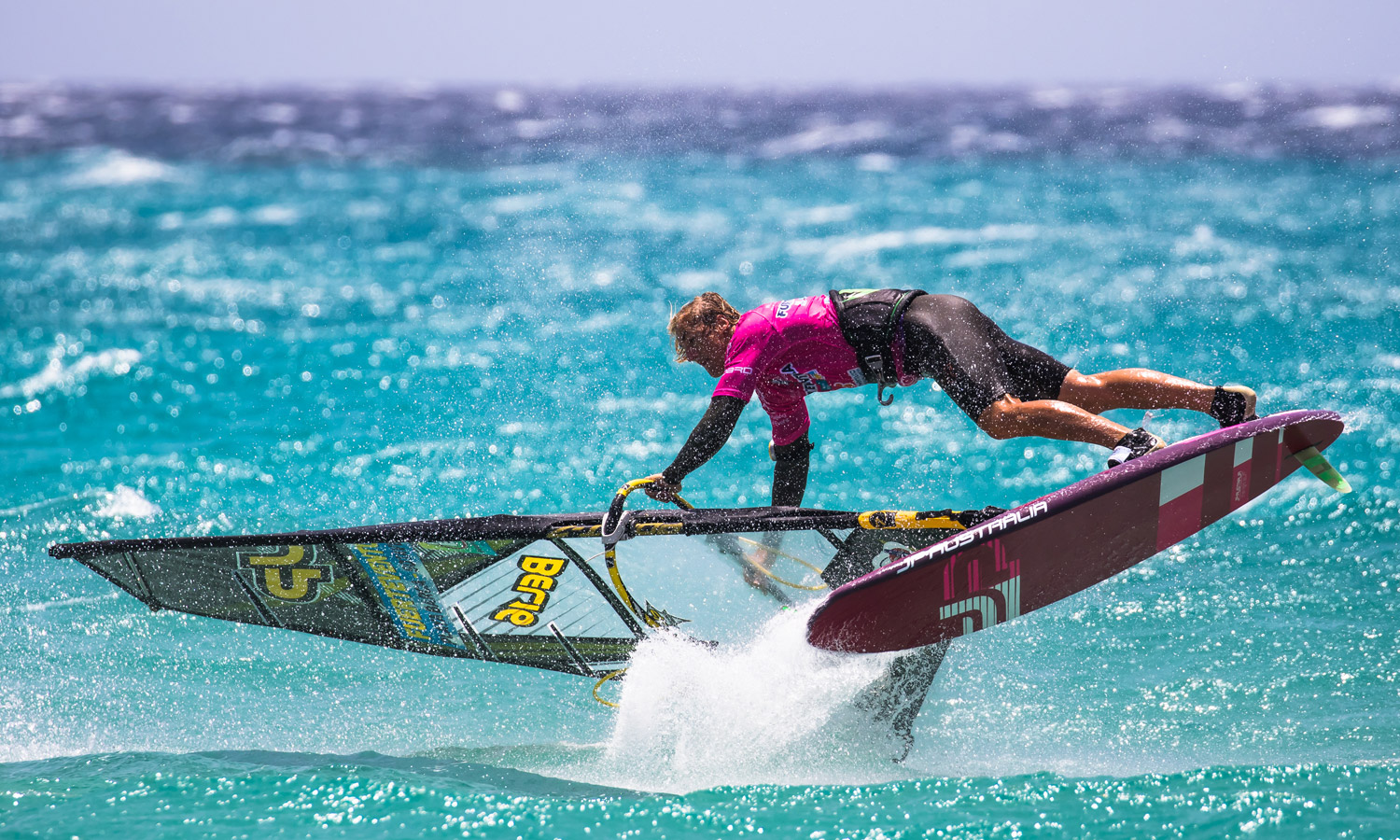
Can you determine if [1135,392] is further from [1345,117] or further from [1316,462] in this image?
[1345,117]

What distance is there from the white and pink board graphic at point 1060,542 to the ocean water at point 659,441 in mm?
595

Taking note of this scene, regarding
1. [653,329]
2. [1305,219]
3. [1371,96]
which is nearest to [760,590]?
[653,329]

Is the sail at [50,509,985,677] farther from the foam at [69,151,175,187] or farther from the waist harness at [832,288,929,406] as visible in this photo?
the foam at [69,151,175,187]

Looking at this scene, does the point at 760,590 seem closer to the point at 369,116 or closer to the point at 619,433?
the point at 619,433

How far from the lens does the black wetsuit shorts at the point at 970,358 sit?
492cm

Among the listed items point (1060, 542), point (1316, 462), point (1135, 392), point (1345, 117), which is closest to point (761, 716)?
point (1060, 542)

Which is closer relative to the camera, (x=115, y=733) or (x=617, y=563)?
(x=617, y=563)

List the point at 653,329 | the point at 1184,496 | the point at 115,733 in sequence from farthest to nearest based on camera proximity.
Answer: the point at 653,329 < the point at 115,733 < the point at 1184,496

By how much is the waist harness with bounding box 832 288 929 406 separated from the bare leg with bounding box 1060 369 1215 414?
2.72 feet

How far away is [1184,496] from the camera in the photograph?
473 centimetres

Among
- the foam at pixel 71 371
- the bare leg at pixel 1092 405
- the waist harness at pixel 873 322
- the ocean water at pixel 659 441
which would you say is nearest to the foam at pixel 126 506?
the ocean water at pixel 659 441

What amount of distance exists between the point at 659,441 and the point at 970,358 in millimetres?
6478

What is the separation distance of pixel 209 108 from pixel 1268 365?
3181 centimetres

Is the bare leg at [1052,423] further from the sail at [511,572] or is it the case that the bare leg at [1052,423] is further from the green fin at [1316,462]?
the green fin at [1316,462]
